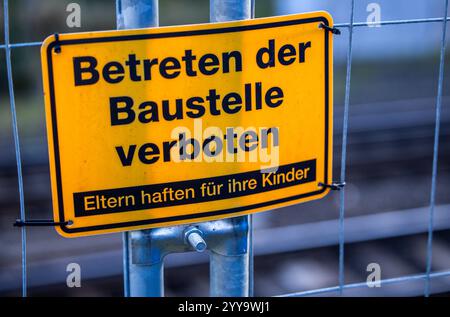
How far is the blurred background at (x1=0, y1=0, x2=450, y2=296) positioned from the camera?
5547 mm

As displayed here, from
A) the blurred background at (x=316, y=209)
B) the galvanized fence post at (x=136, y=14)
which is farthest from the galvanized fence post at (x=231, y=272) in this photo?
the blurred background at (x=316, y=209)

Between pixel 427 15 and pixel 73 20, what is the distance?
1279 centimetres

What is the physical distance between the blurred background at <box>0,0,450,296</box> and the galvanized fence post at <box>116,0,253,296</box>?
3096 millimetres

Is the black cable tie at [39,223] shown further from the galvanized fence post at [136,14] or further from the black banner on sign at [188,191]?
the galvanized fence post at [136,14]

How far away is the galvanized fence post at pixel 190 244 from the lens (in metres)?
1.38

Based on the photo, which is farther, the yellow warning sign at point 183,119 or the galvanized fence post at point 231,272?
the galvanized fence post at point 231,272

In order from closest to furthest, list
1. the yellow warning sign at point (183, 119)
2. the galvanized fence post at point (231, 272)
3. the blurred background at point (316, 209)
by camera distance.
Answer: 1. the yellow warning sign at point (183, 119)
2. the galvanized fence post at point (231, 272)
3. the blurred background at point (316, 209)

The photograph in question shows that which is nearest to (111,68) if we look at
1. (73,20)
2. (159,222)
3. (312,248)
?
(73,20)

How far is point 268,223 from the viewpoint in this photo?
6.54 m

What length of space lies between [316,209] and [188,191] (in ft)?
18.3

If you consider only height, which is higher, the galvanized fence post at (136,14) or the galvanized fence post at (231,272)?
the galvanized fence post at (136,14)

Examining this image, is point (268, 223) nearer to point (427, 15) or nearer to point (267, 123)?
point (267, 123)

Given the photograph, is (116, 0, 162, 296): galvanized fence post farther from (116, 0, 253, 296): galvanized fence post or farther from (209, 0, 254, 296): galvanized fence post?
(209, 0, 254, 296): galvanized fence post

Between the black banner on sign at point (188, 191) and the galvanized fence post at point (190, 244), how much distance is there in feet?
0.22
